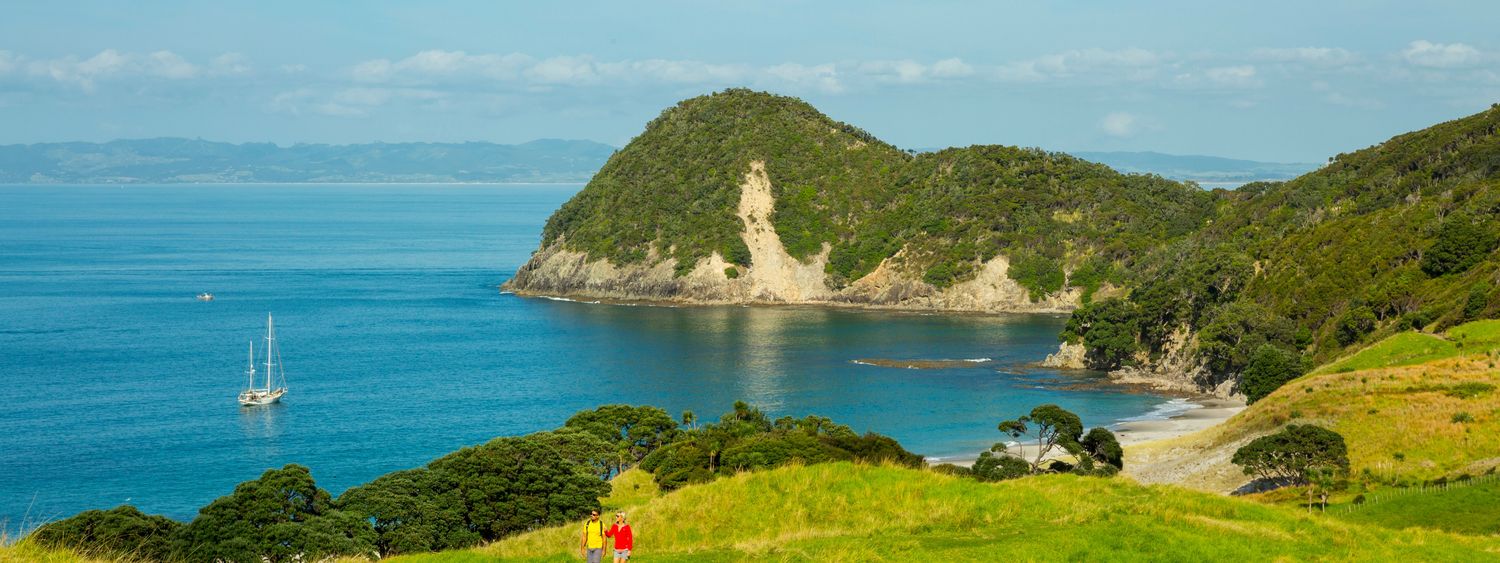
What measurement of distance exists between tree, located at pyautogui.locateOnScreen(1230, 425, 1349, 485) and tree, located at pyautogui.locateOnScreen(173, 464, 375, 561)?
37.0m

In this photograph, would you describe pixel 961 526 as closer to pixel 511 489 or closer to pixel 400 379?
pixel 511 489

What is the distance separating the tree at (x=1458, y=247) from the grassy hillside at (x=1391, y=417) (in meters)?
20.9

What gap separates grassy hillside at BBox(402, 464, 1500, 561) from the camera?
92.4 feet

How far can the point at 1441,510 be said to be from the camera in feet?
136

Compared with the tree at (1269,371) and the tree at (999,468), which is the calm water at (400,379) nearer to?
the tree at (1269,371)

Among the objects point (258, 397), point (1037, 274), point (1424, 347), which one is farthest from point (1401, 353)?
point (1037, 274)

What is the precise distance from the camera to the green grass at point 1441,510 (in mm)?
39219

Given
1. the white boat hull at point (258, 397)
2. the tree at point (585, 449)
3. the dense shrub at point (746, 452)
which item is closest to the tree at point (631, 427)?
the tree at point (585, 449)

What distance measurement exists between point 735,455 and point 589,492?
6.68 m

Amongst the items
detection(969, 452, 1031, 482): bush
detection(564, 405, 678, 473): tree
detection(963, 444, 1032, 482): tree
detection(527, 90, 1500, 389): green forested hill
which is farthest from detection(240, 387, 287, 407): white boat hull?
detection(527, 90, 1500, 389): green forested hill

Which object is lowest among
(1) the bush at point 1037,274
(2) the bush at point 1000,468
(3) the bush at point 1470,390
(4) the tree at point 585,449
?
(2) the bush at point 1000,468

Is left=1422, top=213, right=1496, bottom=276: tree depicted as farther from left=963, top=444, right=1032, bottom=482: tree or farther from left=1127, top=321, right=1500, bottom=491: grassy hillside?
left=963, top=444, right=1032, bottom=482: tree

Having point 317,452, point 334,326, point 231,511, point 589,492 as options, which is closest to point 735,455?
point 589,492

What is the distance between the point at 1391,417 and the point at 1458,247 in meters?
44.3
